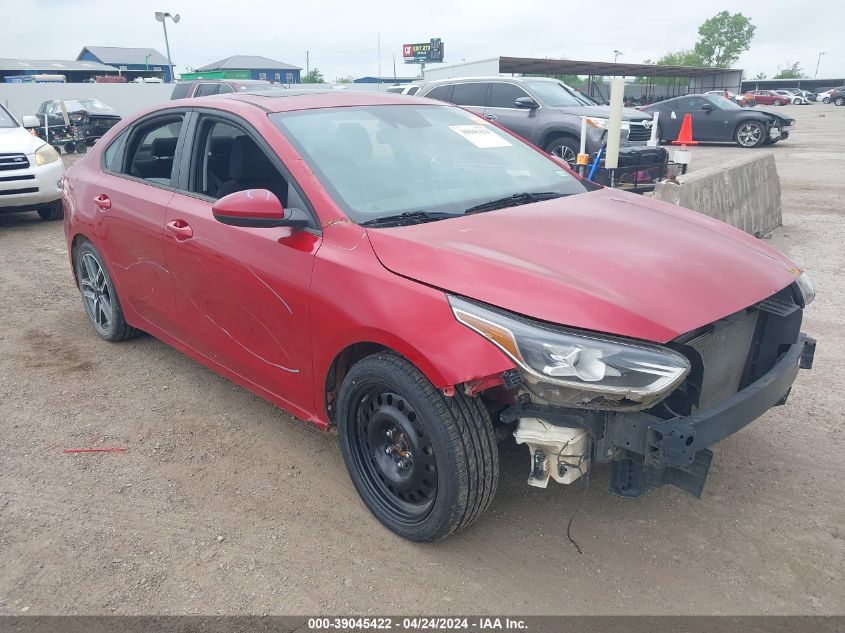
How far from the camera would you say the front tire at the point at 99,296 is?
474 centimetres

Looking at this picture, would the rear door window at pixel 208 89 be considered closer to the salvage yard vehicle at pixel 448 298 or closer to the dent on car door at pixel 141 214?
the dent on car door at pixel 141 214

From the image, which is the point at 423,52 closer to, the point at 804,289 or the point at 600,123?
the point at 600,123

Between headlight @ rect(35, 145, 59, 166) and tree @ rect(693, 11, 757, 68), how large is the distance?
107 meters

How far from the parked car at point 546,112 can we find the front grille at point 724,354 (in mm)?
8444

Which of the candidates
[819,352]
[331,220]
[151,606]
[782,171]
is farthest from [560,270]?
[782,171]

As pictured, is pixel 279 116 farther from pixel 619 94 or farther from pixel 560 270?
pixel 619 94

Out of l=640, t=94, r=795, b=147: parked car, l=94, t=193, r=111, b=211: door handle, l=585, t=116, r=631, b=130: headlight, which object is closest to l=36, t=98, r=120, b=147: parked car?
l=585, t=116, r=631, b=130: headlight

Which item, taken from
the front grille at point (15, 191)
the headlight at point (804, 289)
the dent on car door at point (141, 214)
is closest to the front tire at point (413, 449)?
the headlight at point (804, 289)

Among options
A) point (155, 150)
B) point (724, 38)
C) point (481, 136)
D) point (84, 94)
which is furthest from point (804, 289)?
point (724, 38)

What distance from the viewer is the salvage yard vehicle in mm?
2340

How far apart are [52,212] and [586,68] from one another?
30.0 m

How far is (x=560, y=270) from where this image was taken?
2.48m

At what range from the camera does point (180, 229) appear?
3.66m

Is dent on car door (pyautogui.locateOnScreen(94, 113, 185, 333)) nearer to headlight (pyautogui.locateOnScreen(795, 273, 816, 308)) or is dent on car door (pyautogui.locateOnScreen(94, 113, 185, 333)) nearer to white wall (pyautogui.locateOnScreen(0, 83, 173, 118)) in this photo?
headlight (pyautogui.locateOnScreen(795, 273, 816, 308))
